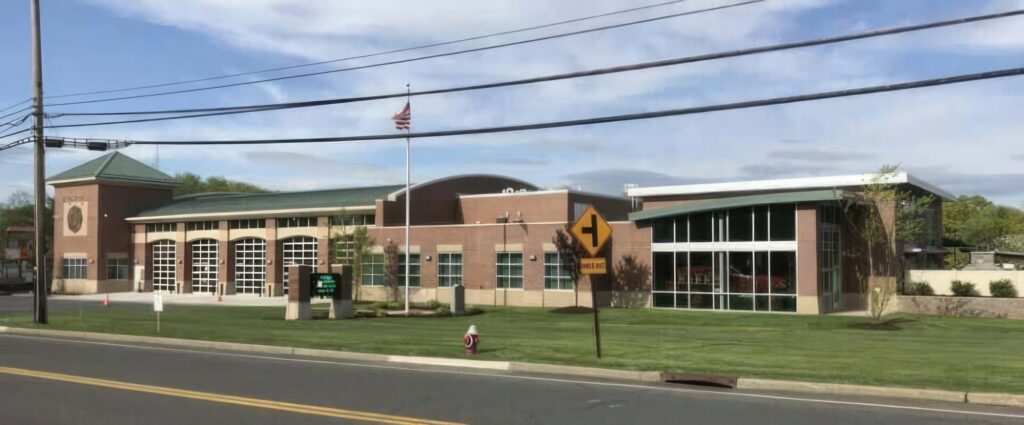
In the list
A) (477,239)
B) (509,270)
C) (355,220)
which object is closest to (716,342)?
(509,270)

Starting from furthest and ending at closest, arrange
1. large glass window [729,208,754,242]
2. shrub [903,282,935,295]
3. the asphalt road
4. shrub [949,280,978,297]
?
large glass window [729,208,754,242], shrub [903,282,935,295], shrub [949,280,978,297], the asphalt road

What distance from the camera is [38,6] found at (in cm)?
2680

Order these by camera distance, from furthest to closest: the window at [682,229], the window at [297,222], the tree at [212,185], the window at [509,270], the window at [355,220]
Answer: the tree at [212,185]
the window at [297,222]
the window at [355,220]
the window at [509,270]
the window at [682,229]

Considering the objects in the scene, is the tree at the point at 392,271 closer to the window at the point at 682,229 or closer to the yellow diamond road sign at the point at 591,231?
the window at the point at 682,229

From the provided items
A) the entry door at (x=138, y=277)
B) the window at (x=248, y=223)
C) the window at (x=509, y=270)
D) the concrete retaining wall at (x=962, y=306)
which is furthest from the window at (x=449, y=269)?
the entry door at (x=138, y=277)

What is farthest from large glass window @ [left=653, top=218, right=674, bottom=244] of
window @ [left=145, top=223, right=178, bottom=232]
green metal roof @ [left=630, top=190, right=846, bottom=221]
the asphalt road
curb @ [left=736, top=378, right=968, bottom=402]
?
window @ [left=145, top=223, right=178, bottom=232]

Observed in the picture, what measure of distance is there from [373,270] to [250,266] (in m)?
14.6

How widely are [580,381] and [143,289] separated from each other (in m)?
60.1

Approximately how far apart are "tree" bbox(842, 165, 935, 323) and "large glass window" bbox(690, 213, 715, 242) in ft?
19.3

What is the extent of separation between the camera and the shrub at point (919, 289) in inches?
1385

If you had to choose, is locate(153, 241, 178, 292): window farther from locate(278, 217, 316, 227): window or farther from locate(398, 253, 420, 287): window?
→ locate(398, 253, 420, 287): window

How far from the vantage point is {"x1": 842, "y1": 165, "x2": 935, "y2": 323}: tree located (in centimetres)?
3203

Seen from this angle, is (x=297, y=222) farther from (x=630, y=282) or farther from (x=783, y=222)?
(x=783, y=222)

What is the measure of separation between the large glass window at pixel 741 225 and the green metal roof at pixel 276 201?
24.1 metres
